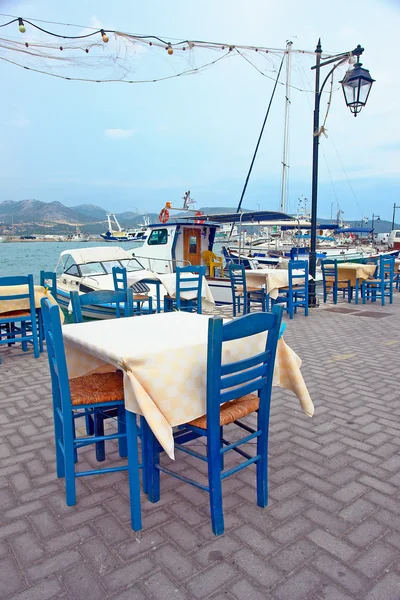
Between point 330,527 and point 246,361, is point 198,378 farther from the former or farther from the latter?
point 330,527

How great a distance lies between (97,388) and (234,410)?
821 mm

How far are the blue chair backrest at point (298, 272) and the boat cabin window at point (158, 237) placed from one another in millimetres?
5491

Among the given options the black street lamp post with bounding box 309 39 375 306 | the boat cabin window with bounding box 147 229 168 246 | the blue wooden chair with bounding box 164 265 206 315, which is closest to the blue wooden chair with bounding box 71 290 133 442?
the blue wooden chair with bounding box 164 265 206 315

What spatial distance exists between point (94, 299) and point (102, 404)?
1079mm

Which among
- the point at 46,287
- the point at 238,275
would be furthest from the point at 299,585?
the point at 238,275

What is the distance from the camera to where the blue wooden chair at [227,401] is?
1.94m

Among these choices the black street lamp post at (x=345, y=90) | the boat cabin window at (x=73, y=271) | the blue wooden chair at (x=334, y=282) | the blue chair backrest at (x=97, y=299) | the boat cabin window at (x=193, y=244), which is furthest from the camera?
the boat cabin window at (x=193, y=244)

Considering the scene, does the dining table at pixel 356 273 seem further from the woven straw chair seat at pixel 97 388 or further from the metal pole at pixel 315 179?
the woven straw chair seat at pixel 97 388

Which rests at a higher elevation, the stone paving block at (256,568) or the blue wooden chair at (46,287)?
the blue wooden chair at (46,287)

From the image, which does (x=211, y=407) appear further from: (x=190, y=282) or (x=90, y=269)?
(x=90, y=269)

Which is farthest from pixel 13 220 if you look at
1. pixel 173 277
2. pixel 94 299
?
pixel 94 299

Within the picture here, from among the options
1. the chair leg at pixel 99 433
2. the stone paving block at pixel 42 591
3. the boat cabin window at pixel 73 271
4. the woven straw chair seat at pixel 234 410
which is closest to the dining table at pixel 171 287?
the boat cabin window at pixel 73 271

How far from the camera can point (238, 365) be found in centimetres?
204

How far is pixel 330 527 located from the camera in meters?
2.12
